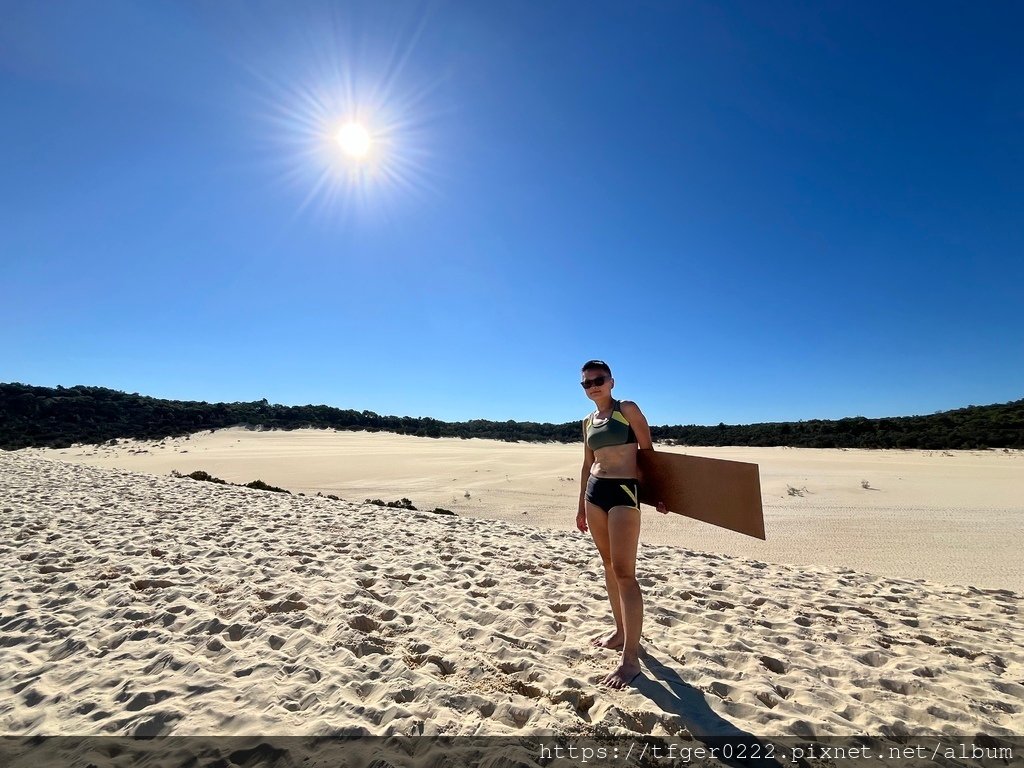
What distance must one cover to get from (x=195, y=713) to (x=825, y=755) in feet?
12.6

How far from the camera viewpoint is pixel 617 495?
11.6ft

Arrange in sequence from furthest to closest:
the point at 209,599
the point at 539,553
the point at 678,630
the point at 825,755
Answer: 1. the point at 539,553
2. the point at 209,599
3. the point at 678,630
4. the point at 825,755

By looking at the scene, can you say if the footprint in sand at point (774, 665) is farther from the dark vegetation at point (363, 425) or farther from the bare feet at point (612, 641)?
the dark vegetation at point (363, 425)

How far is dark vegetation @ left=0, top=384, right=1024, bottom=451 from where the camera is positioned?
95.8 feet

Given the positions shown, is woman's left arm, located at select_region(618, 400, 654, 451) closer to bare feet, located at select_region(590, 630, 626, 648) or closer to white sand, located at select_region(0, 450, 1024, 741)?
bare feet, located at select_region(590, 630, 626, 648)

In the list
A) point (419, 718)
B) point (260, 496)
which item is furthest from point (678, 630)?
point (260, 496)

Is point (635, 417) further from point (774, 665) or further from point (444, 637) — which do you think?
point (444, 637)

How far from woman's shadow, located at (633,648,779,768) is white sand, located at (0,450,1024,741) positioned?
0.02m

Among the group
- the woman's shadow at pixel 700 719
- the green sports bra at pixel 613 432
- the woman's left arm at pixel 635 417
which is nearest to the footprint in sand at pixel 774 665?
the woman's shadow at pixel 700 719

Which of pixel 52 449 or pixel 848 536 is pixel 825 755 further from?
pixel 52 449

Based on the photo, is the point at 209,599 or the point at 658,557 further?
the point at 658,557

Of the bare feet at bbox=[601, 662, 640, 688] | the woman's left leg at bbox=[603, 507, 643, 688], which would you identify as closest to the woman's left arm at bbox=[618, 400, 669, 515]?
the woman's left leg at bbox=[603, 507, 643, 688]

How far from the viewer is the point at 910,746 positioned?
289 cm

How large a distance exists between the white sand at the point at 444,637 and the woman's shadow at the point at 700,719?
0.07ft
